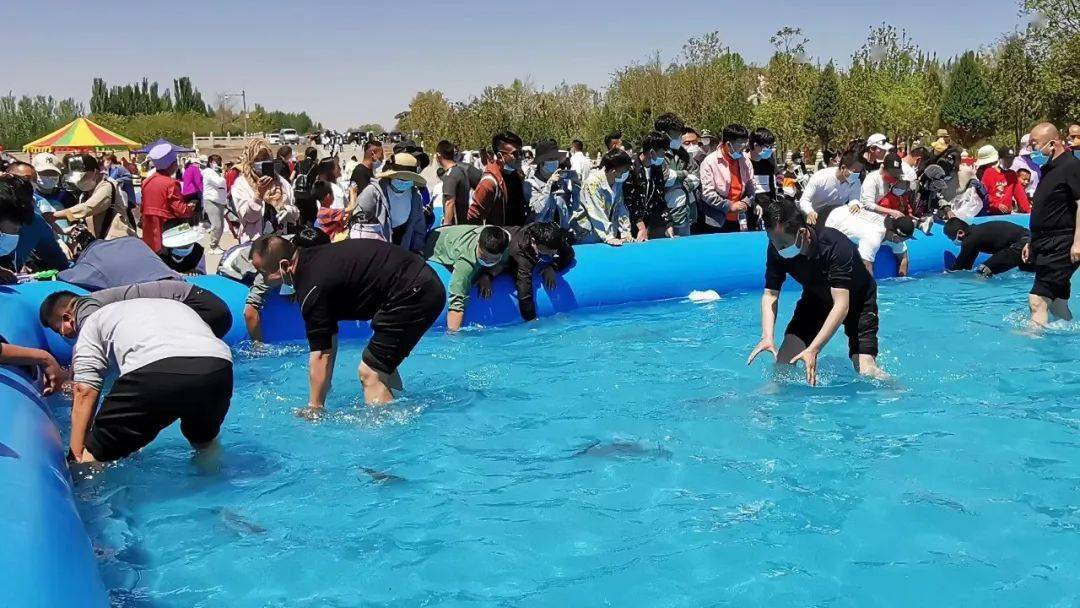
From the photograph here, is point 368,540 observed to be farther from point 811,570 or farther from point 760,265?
point 760,265

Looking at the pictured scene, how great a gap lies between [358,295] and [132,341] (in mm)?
1267

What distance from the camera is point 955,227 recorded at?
10430 millimetres

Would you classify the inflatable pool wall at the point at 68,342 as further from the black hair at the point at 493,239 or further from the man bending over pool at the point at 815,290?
the man bending over pool at the point at 815,290

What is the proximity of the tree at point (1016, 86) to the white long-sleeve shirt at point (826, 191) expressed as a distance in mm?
26431

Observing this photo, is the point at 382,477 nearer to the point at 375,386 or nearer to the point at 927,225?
the point at 375,386

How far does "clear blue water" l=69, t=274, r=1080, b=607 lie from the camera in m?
3.78

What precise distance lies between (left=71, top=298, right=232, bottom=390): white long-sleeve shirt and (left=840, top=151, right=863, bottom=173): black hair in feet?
22.6

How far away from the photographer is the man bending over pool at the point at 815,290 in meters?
5.17

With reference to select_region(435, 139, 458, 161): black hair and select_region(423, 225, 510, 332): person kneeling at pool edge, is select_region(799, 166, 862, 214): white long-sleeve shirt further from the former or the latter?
select_region(435, 139, 458, 161): black hair

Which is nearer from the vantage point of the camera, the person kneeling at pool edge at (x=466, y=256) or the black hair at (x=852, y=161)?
the person kneeling at pool edge at (x=466, y=256)

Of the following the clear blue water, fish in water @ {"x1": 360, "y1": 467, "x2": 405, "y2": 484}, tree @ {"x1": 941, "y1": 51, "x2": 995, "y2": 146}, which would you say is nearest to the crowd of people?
the clear blue water

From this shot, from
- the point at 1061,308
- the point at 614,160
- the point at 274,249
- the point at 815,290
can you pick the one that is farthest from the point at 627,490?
the point at 614,160

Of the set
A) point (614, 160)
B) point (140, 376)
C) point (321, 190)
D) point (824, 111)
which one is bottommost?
point (140, 376)

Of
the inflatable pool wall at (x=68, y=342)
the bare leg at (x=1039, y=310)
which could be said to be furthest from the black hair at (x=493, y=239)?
the bare leg at (x=1039, y=310)
